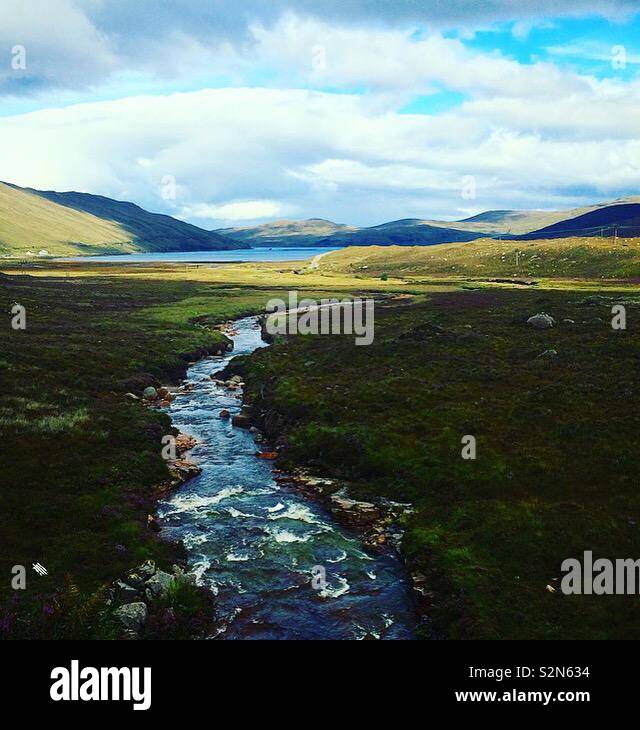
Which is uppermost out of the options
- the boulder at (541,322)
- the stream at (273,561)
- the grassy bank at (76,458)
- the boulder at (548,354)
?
the boulder at (541,322)

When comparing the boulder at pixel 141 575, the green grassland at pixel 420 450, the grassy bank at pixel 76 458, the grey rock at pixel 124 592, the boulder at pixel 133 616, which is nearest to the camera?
the boulder at pixel 133 616

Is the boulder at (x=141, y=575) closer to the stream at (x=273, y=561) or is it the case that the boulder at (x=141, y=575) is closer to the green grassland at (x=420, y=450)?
the green grassland at (x=420, y=450)

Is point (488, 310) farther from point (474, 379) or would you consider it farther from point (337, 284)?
point (337, 284)

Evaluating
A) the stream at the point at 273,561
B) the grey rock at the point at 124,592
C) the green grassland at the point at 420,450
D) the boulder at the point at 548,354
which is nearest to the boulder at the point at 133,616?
the grey rock at the point at 124,592

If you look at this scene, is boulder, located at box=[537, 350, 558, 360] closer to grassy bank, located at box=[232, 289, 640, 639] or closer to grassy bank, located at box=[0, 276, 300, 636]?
grassy bank, located at box=[232, 289, 640, 639]

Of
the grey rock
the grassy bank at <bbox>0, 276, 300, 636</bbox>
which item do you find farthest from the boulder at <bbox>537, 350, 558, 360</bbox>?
the grey rock
